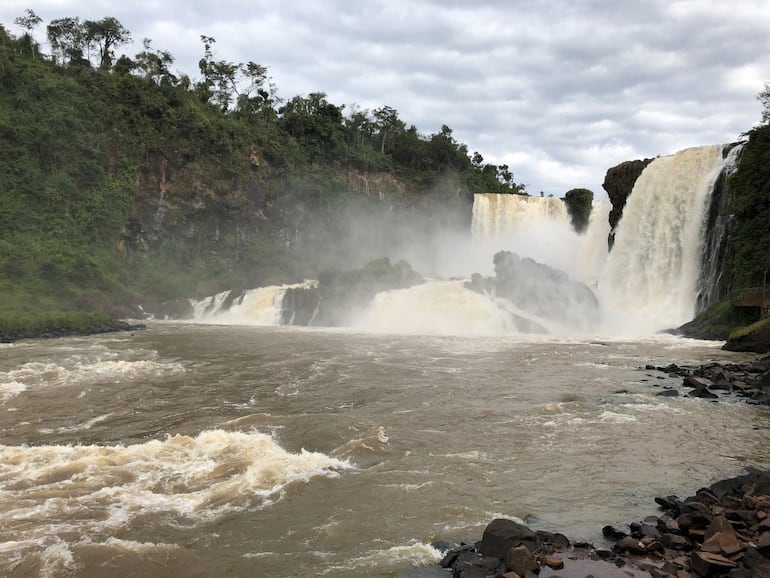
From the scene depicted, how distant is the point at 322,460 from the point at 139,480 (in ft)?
9.16

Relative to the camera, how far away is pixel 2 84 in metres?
43.7

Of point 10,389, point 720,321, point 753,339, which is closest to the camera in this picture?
point 10,389

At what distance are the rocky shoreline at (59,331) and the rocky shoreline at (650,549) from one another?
2665 centimetres

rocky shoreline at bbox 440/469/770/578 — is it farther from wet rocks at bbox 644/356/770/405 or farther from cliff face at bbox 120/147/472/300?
cliff face at bbox 120/147/472/300

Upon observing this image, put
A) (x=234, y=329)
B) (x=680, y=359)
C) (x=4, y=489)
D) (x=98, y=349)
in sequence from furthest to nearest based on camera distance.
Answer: (x=234, y=329), (x=98, y=349), (x=680, y=359), (x=4, y=489)

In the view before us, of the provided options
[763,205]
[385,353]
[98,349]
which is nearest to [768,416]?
[385,353]

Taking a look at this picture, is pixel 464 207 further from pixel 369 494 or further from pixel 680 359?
pixel 369 494

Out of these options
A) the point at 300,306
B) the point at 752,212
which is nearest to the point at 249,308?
the point at 300,306

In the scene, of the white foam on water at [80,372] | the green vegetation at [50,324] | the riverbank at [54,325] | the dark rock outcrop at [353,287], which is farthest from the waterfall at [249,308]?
the white foam on water at [80,372]

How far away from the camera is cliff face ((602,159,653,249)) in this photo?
40.2m

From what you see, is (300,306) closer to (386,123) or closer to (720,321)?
(720,321)

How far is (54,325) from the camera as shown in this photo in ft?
95.9

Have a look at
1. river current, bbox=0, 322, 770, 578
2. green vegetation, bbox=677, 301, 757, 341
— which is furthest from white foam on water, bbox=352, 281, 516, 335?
river current, bbox=0, 322, 770, 578

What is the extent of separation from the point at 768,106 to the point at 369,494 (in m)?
32.4
